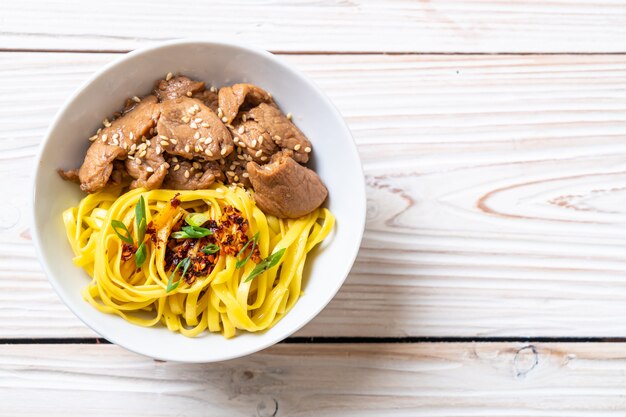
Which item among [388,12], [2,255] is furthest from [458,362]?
[2,255]

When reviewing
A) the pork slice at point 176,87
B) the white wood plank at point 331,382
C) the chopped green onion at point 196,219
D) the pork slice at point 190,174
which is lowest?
the white wood plank at point 331,382

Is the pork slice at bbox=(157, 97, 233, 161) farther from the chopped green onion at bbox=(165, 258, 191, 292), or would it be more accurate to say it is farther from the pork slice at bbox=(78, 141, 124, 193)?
the chopped green onion at bbox=(165, 258, 191, 292)

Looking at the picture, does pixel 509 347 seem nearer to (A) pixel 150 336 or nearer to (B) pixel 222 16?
(A) pixel 150 336

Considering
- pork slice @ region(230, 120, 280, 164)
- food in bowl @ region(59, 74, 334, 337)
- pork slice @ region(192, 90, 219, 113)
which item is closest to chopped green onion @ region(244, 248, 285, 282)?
food in bowl @ region(59, 74, 334, 337)

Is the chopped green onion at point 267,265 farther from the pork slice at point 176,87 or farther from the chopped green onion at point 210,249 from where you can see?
the pork slice at point 176,87

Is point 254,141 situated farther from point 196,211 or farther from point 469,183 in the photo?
point 469,183

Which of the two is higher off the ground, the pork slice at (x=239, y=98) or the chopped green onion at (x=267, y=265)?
the pork slice at (x=239, y=98)

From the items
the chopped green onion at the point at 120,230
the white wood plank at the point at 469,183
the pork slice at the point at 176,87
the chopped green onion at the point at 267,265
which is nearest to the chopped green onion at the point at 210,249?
the chopped green onion at the point at 267,265
